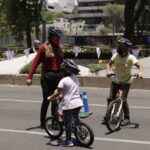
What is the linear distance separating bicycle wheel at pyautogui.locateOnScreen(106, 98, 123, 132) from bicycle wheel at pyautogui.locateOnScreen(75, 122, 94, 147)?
1.19 meters

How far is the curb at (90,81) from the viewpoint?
17.3 m

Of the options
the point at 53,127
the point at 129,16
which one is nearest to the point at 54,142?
the point at 53,127

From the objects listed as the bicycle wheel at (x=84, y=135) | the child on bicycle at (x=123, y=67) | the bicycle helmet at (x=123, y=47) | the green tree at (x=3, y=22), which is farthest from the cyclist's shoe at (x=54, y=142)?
the green tree at (x=3, y=22)

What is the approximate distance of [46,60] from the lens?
974 centimetres

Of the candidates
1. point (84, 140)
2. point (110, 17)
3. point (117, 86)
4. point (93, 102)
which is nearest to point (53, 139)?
point (84, 140)

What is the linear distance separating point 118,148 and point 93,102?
5754mm

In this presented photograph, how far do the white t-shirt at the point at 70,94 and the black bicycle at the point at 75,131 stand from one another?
299 mm

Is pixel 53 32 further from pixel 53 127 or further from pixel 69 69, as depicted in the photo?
pixel 53 127

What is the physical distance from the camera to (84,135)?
874cm

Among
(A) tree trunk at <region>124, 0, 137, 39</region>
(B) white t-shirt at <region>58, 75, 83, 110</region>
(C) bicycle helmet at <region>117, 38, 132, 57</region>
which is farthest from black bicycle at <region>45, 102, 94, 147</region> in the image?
(A) tree trunk at <region>124, 0, 137, 39</region>

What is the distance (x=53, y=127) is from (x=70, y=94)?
104 cm

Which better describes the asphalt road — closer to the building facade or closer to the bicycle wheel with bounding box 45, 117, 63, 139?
the bicycle wheel with bounding box 45, 117, 63, 139

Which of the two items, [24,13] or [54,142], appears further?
[24,13]

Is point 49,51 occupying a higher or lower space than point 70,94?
higher
